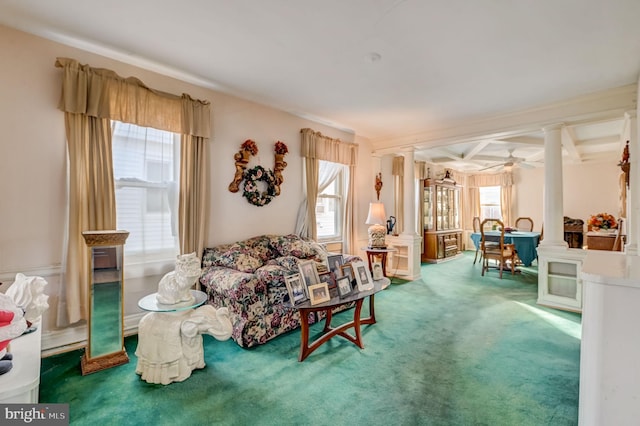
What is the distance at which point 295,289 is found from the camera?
228 cm

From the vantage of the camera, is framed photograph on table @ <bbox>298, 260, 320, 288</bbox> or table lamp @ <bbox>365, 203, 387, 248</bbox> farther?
table lamp @ <bbox>365, 203, 387, 248</bbox>

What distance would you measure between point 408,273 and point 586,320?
3.84 m

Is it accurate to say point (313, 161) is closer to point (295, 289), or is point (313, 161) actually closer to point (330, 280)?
point (330, 280)

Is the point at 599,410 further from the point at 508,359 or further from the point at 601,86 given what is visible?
the point at 601,86

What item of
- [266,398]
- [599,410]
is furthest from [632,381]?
[266,398]

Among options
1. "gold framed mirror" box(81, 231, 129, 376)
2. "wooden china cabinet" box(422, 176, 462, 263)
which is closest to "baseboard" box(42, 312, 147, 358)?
"gold framed mirror" box(81, 231, 129, 376)

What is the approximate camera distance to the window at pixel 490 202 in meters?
8.44

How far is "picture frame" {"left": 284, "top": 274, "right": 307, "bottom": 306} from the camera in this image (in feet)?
7.33

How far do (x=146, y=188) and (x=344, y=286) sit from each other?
217 centimetres

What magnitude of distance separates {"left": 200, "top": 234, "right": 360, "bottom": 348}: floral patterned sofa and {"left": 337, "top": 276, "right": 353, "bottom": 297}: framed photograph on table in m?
0.49

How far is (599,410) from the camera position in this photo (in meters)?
1.20

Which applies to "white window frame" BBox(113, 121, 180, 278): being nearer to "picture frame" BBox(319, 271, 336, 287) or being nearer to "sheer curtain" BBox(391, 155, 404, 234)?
"picture frame" BBox(319, 271, 336, 287)

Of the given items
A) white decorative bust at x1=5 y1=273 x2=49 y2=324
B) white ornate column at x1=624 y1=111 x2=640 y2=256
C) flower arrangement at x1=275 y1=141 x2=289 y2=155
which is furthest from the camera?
flower arrangement at x1=275 y1=141 x2=289 y2=155

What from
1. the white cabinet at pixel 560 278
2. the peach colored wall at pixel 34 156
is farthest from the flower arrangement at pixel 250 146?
the white cabinet at pixel 560 278
